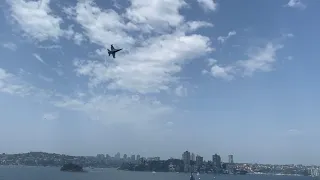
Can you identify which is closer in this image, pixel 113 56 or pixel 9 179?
pixel 113 56

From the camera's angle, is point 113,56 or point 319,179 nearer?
point 113,56

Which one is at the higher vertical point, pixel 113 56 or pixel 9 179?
pixel 113 56

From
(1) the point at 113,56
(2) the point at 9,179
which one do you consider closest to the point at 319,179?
(2) the point at 9,179

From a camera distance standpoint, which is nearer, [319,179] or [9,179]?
[9,179]

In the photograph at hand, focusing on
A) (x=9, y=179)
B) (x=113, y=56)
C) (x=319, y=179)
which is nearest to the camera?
(x=113, y=56)

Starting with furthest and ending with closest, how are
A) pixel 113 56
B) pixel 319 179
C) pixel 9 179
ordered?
1. pixel 319 179
2. pixel 9 179
3. pixel 113 56

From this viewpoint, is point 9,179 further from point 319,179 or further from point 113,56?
point 319,179

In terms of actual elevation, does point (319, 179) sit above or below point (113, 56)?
below
